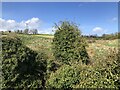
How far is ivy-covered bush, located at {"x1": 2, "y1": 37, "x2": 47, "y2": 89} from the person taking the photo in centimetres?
924

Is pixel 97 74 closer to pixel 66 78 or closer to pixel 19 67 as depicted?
pixel 66 78

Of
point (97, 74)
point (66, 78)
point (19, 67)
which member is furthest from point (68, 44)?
point (97, 74)

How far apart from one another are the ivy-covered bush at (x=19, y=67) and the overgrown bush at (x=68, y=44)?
6.69ft

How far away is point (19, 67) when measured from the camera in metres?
9.60

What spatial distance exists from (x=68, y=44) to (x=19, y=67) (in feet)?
11.1

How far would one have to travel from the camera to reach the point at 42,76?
10.3 meters

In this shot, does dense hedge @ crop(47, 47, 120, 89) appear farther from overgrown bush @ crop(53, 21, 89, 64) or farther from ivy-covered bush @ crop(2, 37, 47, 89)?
overgrown bush @ crop(53, 21, 89, 64)

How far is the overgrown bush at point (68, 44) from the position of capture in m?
12.0

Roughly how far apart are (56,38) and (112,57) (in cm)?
568

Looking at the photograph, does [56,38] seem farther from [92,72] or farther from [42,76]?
[92,72]

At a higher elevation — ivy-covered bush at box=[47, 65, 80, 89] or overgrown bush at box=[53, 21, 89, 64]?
overgrown bush at box=[53, 21, 89, 64]

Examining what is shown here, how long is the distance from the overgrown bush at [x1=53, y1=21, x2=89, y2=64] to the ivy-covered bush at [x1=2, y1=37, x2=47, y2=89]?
6.69 feet

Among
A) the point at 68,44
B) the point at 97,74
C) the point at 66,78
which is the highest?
the point at 68,44

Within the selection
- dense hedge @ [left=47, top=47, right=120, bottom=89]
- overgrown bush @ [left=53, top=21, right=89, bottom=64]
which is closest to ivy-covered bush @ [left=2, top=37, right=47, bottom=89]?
dense hedge @ [left=47, top=47, right=120, bottom=89]
